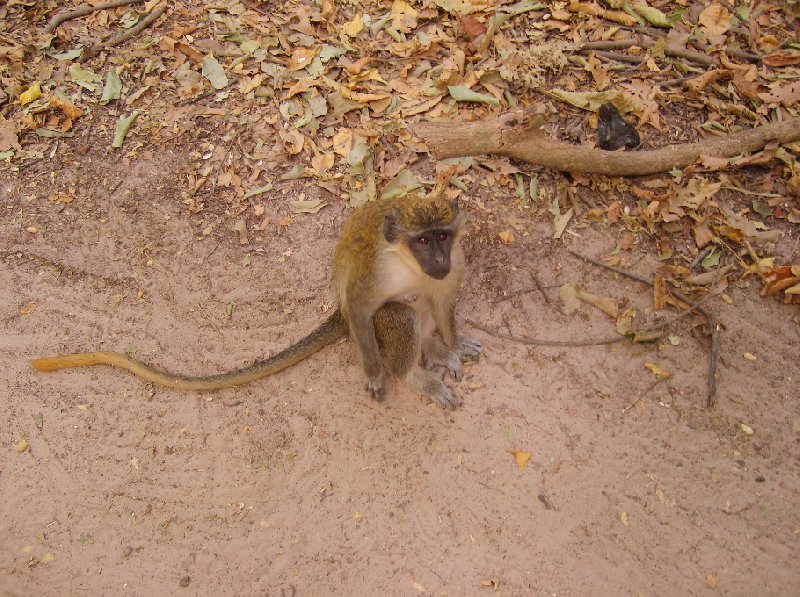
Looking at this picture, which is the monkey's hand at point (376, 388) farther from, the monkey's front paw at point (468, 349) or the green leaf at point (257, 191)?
the green leaf at point (257, 191)

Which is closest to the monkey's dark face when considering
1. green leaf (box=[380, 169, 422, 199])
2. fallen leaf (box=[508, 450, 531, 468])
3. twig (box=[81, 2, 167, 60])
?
fallen leaf (box=[508, 450, 531, 468])

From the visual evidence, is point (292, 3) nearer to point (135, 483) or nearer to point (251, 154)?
point (251, 154)

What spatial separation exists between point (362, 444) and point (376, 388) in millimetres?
350

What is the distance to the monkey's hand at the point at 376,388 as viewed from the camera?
379cm

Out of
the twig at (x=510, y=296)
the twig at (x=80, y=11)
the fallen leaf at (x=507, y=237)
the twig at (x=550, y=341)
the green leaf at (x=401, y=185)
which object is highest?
the twig at (x=80, y=11)

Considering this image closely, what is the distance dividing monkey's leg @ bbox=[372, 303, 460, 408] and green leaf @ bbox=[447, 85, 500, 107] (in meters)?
2.18

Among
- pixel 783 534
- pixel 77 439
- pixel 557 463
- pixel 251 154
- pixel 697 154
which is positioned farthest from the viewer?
pixel 251 154

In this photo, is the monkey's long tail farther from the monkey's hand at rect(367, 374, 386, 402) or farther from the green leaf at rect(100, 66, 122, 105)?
the green leaf at rect(100, 66, 122, 105)

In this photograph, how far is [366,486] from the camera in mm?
3590

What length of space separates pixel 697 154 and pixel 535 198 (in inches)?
47.8

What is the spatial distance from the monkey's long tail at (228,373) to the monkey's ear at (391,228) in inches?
33.1

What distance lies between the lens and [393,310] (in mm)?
3557

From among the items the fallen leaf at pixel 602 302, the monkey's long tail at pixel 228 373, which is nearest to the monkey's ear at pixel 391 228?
the monkey's long tail at pixel 228 373

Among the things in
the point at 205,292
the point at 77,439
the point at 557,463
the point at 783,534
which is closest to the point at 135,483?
the point at 77,439
